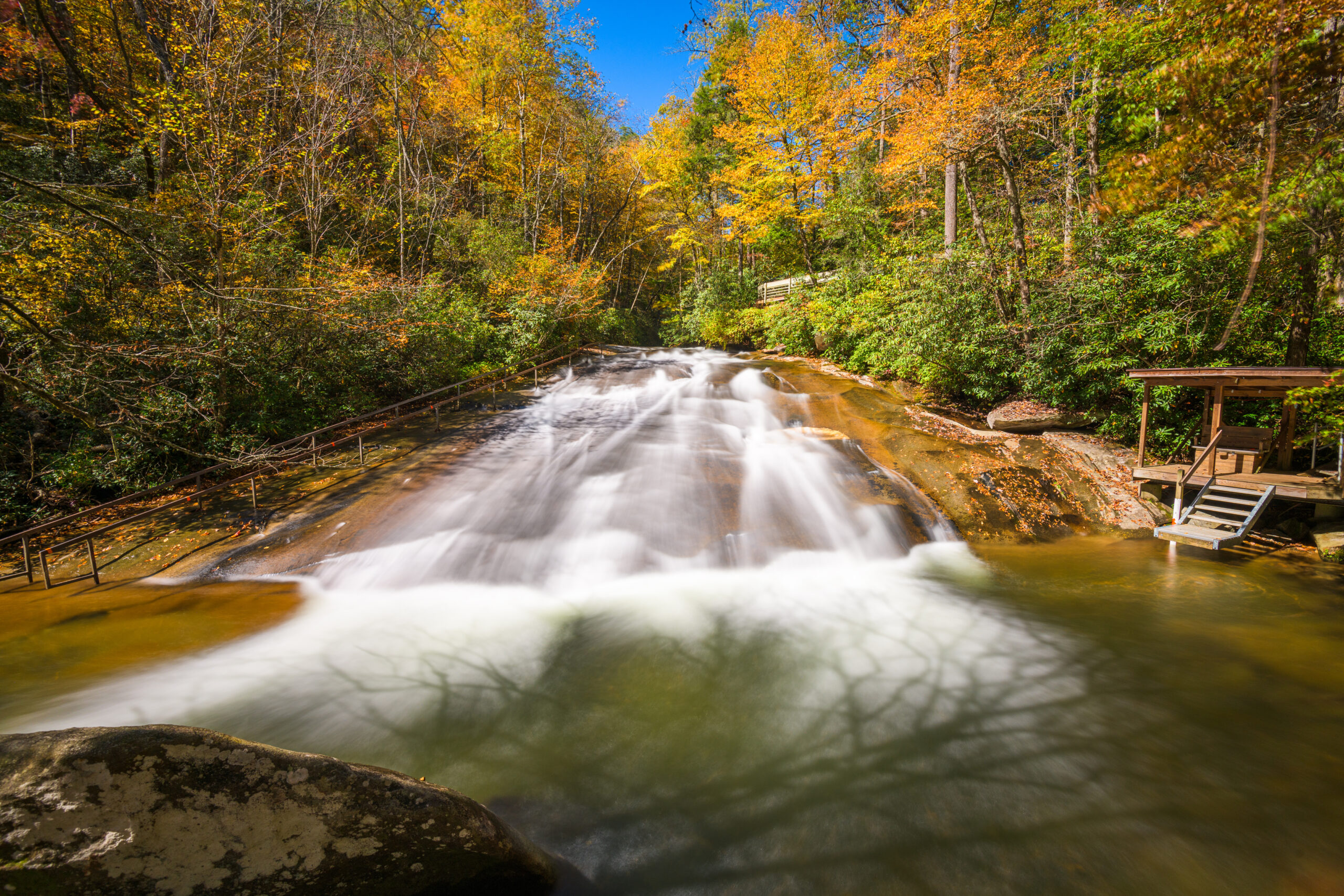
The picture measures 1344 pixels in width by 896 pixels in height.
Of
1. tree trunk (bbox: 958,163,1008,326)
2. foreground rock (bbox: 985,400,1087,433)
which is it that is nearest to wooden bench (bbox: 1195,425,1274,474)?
foreground rock (bbox: 985,400,1087,433)

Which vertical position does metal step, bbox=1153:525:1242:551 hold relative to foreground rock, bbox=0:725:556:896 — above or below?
below

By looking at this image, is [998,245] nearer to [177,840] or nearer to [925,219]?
[925,219]

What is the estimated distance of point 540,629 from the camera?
5684 millimetres

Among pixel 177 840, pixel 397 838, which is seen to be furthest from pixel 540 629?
pixel 177 840

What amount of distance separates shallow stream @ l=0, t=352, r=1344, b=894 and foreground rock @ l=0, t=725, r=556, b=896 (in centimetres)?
Answer: 143

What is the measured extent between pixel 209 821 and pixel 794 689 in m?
4.15

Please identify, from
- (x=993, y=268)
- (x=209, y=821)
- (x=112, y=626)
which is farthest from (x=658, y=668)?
(x=993, y=268)

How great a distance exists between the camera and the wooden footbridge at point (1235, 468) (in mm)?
7203

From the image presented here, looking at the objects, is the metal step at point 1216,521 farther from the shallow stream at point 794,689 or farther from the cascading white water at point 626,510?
the cascading white water at point 626,510

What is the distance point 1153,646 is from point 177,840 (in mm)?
7524

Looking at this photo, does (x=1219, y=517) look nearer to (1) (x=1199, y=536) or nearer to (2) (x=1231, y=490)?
(2) (x=1231, y=490)

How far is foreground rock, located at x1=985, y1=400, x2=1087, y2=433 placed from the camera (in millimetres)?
10703

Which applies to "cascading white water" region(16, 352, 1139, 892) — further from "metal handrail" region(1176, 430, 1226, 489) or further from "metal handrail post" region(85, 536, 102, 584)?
"metal handrail" region(1176, 430, 1226, 489)

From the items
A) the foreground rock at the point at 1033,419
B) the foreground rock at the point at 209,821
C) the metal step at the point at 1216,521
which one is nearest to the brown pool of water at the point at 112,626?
the foreground rock at the point at 209,821
